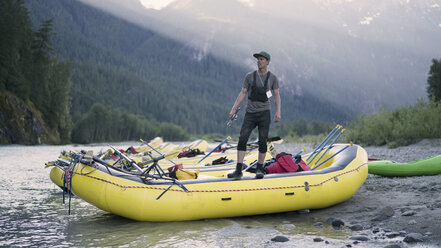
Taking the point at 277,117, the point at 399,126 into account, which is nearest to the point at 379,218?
the point at 277,117

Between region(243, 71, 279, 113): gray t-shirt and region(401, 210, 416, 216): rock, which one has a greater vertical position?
region(243, 71, 279, 113): gray t-shirt

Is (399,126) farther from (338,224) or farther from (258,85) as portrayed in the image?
(338,224)

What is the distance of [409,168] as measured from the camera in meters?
7.94

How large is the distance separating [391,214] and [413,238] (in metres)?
1.19

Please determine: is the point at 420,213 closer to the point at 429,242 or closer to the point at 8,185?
the point at 429,242

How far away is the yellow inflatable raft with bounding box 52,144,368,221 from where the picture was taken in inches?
224

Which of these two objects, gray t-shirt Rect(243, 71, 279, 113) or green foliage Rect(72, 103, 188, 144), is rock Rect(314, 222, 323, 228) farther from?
green foliage Rect(72, 103, 188, 144)

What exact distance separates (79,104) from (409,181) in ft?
339

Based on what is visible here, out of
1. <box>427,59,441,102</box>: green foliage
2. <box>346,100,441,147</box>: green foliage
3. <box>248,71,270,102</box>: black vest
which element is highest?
<box>427,59,441,102</box>: green foliage

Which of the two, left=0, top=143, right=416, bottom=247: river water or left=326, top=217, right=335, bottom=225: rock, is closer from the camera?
left=0, top=143, right=416, bottom=247: river water

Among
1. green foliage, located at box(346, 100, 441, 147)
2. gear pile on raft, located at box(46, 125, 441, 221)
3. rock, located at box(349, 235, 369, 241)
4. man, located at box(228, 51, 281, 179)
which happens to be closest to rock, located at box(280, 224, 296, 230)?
gear pile on raft, located at box(46, 125, 441, 221)

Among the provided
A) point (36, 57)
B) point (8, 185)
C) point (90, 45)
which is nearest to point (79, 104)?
point (36, 57)

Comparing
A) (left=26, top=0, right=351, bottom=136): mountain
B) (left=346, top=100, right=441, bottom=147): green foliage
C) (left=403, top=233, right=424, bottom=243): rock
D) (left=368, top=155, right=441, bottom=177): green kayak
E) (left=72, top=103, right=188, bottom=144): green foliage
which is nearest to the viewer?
(left=403, top=233, right=424, bottom=243): rock

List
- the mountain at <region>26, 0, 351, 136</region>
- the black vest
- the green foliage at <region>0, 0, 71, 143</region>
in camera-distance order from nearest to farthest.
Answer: the black vest
the green foliage at <region>0, 0, 71, 143</region>
the mountain at <region>26, 0, 351, 136</region>
